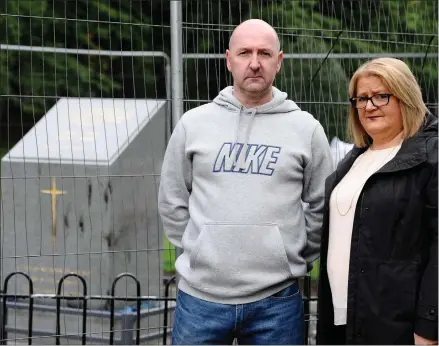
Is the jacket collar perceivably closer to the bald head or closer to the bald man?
the bald man

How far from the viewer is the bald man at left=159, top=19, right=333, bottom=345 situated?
11.8 ft

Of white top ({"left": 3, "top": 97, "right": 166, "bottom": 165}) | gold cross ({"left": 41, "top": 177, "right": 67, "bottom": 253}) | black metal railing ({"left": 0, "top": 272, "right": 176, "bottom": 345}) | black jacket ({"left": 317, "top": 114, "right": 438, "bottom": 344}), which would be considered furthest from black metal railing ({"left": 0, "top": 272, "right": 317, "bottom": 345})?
black jacket ({"left": 317, "top": 114, "right": 438, "bottom": 344})

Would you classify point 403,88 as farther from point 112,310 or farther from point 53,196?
point 53,196

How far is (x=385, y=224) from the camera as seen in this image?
10.8 feet

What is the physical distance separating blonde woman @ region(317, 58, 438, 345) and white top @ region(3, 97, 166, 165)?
3358 mm

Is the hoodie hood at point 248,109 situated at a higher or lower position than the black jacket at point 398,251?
higher

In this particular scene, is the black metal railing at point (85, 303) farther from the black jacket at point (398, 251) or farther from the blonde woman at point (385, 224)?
the black jacket at point (398, 251)

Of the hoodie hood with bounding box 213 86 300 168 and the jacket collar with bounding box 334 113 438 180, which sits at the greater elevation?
the hoodie hood with bounding box 213 86 300 168

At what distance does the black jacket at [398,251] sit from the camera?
10.6 ft

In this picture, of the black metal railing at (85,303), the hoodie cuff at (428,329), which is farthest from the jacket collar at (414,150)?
the black metal railing at (85,303)

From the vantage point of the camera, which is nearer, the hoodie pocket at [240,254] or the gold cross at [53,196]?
the hoodie pocket at [240,254]

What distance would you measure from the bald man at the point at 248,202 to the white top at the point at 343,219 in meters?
0.21

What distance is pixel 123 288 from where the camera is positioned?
707 centimetres

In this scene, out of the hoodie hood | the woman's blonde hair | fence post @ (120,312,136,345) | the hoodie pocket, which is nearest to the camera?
the woman's blonde hair
